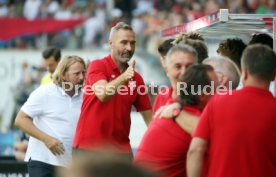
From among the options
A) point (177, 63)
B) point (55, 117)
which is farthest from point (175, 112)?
point (55, 117)

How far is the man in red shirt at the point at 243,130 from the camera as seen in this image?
6199mm

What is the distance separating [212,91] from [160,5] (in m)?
19.4

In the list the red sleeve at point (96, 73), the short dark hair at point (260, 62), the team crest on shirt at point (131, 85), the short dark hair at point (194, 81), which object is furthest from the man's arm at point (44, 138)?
the short dark hair at point (260, 62)

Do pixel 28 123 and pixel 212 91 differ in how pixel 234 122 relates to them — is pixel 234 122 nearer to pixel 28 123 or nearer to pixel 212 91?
pixel 212 91

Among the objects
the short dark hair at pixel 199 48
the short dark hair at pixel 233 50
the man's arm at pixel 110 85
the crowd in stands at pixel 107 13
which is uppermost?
the short dark hair at pixel 199 48

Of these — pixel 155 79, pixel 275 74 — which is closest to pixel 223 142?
pixel 275 74

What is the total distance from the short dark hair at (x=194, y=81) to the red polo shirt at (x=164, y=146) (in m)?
0.06

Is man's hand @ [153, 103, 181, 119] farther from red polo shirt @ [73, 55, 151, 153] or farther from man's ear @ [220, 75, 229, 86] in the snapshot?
red polo shirt @ [73, 55, 151, 153]

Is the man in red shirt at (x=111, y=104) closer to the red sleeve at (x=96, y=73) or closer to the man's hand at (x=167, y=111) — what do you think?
the red sleeve at (x=96, y=73)

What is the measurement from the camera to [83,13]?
2541 cm

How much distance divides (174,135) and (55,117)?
3.20m

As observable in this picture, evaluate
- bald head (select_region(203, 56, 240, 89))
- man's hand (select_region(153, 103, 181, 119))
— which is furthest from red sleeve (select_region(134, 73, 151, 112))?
man's hand (select_region(153, 103, 181, 119))

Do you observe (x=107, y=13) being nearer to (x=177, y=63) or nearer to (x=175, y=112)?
(x=177, y=63)

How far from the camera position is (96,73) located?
27.7 feet
